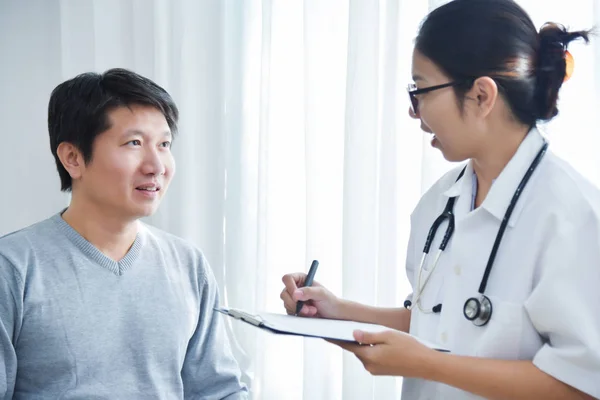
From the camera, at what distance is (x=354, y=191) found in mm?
1844

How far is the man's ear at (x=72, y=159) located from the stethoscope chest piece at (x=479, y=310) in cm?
95

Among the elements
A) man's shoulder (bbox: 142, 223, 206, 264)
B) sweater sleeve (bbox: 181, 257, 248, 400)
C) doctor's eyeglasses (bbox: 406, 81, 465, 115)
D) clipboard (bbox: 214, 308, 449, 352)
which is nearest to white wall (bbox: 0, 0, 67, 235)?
man's shoulder (bbox: 142, 223, 206, 264)

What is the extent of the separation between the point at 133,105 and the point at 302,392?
1.00m

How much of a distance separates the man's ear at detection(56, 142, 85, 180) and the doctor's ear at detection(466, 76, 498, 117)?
915 millimetres

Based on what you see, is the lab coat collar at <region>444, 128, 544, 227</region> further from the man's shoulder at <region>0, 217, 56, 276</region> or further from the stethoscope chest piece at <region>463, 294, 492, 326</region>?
the man's shoulder at <region>0, 217, 56, 276</region>

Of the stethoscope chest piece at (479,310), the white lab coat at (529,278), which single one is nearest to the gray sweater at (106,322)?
the white lab coat at (529,278)

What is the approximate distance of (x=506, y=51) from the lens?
3.82 ft

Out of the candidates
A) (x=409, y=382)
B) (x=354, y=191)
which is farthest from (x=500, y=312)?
(x=354, y=191)

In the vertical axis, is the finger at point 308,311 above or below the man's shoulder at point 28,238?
below

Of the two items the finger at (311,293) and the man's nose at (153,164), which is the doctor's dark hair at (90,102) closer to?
the man's nose at (153,164)

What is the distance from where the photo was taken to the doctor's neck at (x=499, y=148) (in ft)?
4.04

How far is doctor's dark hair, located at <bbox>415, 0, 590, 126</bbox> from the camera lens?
1.17m

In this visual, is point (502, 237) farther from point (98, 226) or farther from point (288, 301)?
point (98, 226)

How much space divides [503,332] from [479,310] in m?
0.05
